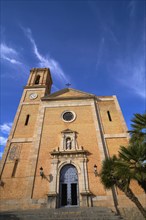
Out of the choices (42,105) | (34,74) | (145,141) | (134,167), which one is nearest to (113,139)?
(145,141)

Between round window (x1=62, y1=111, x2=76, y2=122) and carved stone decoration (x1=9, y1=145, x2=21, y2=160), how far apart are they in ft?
18.5

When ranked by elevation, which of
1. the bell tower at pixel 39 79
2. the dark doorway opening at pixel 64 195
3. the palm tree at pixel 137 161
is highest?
the bell tower at pixel 39 79

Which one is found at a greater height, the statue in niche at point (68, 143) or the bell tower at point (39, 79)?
the bell tower at point (39, 79)

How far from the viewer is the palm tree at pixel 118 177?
813 cm

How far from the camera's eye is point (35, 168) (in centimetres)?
1244

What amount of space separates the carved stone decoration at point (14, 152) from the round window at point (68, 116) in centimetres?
565

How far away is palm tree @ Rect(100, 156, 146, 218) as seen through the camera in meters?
8.13

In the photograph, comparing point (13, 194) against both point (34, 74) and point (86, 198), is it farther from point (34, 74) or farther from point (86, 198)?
point (34, 74)

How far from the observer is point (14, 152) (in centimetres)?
1366

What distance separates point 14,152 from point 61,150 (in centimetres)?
450

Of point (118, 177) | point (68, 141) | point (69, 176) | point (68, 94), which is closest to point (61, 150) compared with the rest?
point (68, 141)

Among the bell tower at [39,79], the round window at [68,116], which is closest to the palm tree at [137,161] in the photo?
the round window at [68,116]

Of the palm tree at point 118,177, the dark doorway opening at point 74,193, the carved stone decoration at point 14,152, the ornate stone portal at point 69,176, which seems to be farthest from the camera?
the carved stone decoration at point 14,152

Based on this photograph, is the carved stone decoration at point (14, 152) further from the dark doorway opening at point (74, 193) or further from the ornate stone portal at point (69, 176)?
the dark doorway opening at point (74, 193)
